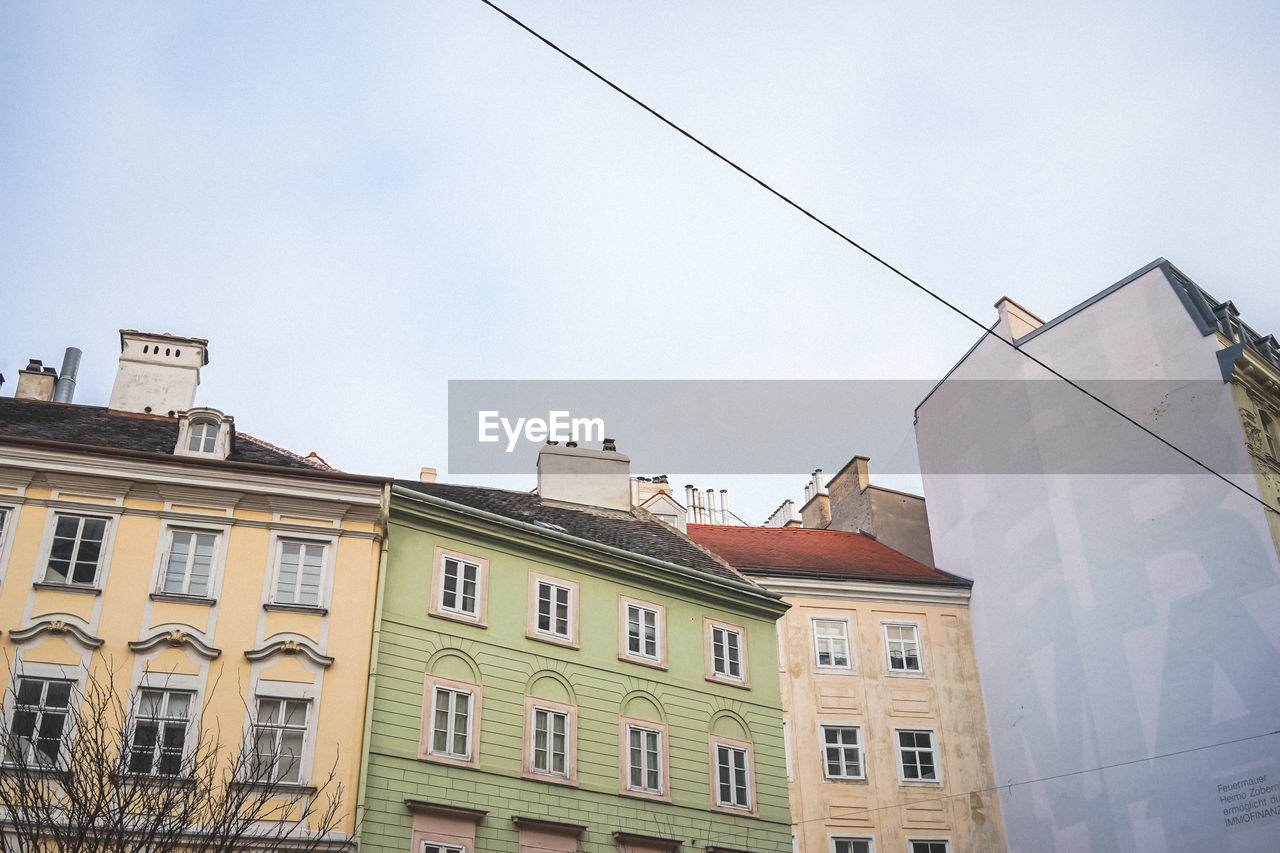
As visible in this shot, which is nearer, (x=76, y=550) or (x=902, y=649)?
(x=76, y=550)

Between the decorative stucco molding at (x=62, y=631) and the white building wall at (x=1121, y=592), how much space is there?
25.3 metres

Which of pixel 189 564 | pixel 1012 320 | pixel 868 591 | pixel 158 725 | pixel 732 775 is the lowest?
pixel 158 725

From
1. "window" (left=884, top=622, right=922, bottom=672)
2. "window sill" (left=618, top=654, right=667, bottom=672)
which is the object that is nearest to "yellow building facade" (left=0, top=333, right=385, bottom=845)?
"window sill" (left=618, top=654, right=667, bottom=672)

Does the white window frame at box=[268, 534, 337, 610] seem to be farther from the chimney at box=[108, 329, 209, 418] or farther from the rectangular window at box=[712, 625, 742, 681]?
the rectangular window at box=[712, 625, 742, 681]

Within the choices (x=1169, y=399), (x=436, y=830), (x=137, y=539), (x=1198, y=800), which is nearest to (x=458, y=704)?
(x=436, y=830)

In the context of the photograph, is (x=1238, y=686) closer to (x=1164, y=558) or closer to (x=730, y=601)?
(x=1164, y=558)

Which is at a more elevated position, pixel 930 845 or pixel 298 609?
pixel 298 609

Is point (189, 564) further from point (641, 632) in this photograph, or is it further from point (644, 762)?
point (644, 762)

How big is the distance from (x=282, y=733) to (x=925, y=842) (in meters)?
19.8

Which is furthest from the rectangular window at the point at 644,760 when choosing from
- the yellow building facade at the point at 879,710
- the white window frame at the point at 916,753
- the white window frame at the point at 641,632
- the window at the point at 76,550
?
the window at the point at 76,550

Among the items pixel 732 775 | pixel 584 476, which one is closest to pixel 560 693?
pixel 732 775

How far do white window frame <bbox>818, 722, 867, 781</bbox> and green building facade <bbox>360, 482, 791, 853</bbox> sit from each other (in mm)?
4903

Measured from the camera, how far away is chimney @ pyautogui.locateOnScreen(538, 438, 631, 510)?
3431 centimetres

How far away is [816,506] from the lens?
4841 cm
